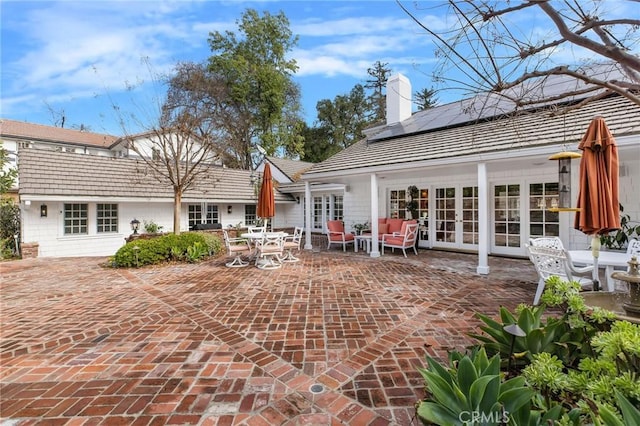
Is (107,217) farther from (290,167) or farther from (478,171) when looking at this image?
(478,171)

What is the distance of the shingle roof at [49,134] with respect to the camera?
73.8ft

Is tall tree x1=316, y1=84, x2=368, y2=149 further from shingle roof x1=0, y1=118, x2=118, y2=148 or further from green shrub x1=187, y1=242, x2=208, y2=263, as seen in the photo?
green shrub x1=187, y1=242, x2=208, y2=263

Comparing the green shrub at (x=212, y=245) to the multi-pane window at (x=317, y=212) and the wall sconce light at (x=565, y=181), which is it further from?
the wall sconce light at (x=565, y=181)

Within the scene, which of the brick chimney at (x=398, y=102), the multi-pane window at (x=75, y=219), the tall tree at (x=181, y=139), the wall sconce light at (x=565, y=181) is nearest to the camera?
the wall sconce light at (x=565, y=181)

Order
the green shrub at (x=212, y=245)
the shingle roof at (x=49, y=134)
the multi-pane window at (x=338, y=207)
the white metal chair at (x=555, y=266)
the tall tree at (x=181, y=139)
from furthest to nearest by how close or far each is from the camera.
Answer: the shingle roof at (x=49, y=134)
the multi-pane window at (x=338, y=207)
the tall tree at (x=181, y=139)
the green shrub at (x=212, y=245)
the white metal chair at (x=555, y=266)

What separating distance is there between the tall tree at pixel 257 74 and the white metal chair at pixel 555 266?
22085 mm

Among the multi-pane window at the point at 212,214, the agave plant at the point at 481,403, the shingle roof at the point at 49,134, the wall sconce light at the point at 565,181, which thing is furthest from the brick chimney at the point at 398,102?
the shingle roof at the point at 49,134

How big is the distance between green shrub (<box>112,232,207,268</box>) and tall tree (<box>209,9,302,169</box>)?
52.3ft

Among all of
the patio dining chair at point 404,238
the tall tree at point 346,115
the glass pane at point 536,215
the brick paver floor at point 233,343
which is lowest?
the brick paver floor at point 233,343

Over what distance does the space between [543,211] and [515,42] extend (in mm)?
7068

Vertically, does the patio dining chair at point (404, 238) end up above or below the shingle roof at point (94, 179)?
below

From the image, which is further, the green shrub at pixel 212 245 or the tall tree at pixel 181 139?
the tall tree at pixel 181 139

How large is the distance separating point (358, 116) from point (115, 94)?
72.7 ft

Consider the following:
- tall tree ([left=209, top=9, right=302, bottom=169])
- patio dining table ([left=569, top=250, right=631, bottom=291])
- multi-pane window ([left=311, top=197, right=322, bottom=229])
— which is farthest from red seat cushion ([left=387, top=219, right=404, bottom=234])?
tall tree ([left=209, top=9, right=302, bottom=169])
